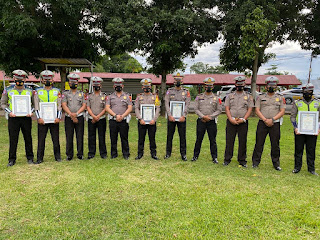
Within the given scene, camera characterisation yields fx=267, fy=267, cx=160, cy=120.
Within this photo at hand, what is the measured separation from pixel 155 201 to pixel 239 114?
2.83 metres

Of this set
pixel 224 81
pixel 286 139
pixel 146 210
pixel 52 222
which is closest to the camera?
pixel 52 222

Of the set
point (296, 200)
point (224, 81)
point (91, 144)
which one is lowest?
point (296, 200)

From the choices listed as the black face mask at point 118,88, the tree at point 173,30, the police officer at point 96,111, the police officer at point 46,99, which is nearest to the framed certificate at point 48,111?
the police officer at point 46,99

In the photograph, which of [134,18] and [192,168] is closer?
[192,168]

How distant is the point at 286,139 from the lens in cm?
891

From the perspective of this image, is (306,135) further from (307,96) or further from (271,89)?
(271,89)

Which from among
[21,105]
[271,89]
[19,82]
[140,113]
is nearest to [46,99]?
[21,105]

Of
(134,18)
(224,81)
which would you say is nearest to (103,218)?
(134,18)

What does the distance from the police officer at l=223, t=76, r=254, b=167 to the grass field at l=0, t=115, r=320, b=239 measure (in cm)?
39

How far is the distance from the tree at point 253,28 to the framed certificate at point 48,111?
8904 mm

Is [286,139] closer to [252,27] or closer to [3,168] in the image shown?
[252,27]

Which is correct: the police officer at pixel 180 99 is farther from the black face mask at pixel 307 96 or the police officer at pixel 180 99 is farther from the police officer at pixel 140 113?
the black face mask at pixel 307 96

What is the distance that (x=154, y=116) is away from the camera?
605 centimetres

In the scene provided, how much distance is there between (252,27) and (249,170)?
803 centimetres
